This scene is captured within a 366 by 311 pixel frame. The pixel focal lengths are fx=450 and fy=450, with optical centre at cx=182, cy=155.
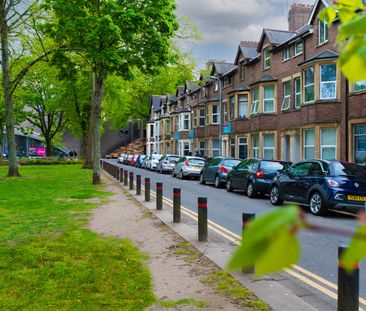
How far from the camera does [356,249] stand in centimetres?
80

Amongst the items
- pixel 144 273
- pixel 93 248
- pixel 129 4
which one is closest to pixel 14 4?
pixel 129 4

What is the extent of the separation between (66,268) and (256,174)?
12283mm

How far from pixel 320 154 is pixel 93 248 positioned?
19.5 metres

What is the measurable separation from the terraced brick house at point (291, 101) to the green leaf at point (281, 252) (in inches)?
646

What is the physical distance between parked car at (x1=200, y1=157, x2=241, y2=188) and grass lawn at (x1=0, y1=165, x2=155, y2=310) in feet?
40.0

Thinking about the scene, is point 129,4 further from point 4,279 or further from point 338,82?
point 4,279

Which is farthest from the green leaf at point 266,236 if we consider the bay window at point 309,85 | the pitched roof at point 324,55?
the bay window at point 309,85

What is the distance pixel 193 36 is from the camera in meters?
36.3

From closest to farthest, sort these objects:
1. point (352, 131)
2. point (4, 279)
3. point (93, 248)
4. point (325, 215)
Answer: point (4, 279), point (93, 248), point (325, 215), point (352, 131)

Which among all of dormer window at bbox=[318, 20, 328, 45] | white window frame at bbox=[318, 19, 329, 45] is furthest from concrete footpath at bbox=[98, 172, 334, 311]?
dormer window at bbox=[318, 20, 328, 45]

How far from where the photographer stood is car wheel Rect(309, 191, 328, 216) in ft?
41.5

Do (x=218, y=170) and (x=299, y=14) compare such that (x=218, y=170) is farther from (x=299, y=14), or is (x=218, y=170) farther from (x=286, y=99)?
(x=299, y=14)

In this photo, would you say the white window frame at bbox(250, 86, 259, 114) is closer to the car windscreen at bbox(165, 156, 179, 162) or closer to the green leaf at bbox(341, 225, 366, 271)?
the car windscreen at bbox(165, 156, 179, 162)

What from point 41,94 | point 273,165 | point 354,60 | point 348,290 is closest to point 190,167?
point 273,165
